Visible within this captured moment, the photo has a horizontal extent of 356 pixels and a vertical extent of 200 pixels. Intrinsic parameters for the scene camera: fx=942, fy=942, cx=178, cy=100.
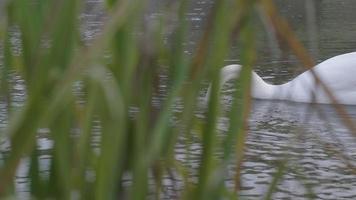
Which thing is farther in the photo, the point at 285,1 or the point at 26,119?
the point at 285,1

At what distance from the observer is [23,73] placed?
1.27 metres

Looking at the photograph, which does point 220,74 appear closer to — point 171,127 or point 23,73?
point 171,127

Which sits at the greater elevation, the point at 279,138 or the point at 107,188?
the point at 107,188

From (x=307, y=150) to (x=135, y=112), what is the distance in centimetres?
245

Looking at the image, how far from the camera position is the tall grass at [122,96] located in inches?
43.5

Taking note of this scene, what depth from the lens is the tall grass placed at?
111cm

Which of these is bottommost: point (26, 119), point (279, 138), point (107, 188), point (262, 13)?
point (279, 138)

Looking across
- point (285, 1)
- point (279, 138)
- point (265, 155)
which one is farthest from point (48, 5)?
point (285, 1)

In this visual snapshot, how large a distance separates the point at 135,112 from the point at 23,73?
0.56 feet

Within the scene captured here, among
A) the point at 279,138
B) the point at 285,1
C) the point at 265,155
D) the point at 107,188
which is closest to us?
the point at 107,188

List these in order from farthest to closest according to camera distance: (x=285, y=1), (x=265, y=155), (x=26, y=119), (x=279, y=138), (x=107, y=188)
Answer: (x=285, y=1) → (x=279, y=138) → (x=265, y=155) → (x=107, y=188) → (x=26, y=119)

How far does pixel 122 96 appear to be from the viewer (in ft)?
3.85

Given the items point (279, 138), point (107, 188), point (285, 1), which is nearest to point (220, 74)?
point (107, 188)

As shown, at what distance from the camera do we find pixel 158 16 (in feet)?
4.17
